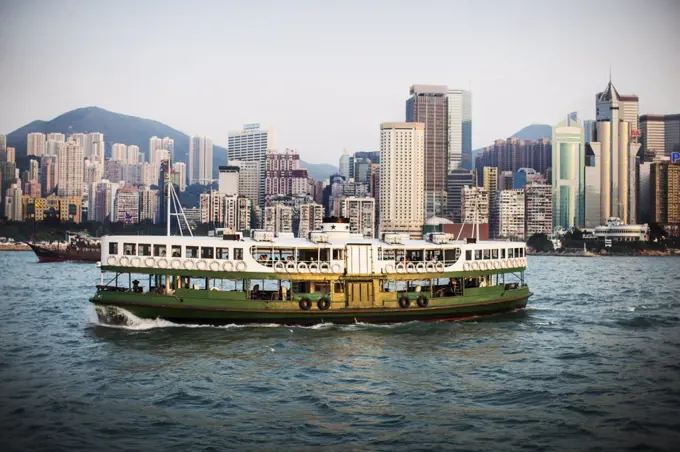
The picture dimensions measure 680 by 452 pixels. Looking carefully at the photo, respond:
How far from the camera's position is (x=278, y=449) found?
15.5 metres

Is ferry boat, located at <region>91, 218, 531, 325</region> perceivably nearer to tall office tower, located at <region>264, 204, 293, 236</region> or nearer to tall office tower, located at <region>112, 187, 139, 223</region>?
tall office tower, located at <region>264, 204, 293, 236</region>

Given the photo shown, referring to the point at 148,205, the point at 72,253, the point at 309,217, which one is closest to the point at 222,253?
the point at 72,253

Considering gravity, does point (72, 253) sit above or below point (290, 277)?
below

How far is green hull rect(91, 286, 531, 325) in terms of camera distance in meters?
28.9

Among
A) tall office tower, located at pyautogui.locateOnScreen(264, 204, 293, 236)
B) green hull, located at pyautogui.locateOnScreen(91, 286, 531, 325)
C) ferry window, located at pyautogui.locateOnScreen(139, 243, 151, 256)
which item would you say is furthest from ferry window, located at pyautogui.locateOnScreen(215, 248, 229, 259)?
tall office tower, located at pyautogui.locateOnScreen(264, 204, 293, 236)

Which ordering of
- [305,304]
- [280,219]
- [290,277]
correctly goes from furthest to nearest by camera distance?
[280,219] → [290,277] → [305,304]

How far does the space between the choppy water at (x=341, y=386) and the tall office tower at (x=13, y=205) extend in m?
139

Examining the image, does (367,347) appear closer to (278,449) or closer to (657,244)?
(278,449)

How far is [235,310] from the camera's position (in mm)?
29094

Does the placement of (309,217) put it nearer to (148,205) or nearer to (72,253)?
(148,205)

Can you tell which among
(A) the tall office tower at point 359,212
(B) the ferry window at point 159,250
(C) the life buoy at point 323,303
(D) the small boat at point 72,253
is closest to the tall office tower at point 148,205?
(A) the tall office tower at point 359,212

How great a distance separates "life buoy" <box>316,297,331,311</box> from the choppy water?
102 centimetres

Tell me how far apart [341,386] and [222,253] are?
11.1 metres

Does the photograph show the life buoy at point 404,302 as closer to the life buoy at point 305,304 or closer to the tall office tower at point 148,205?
the life buoy at point 305,304
